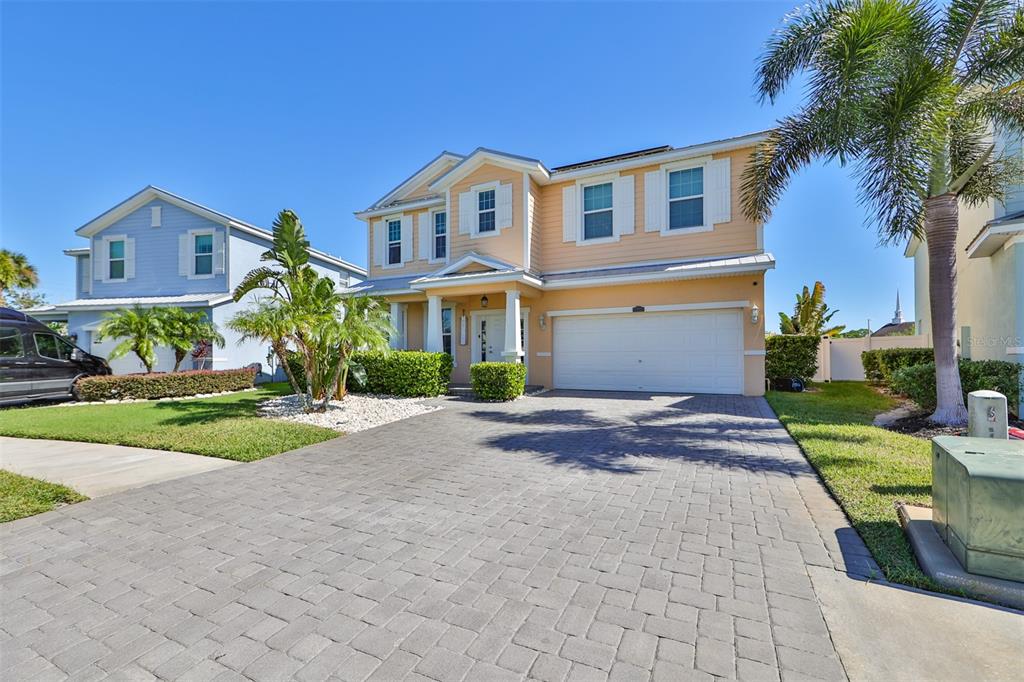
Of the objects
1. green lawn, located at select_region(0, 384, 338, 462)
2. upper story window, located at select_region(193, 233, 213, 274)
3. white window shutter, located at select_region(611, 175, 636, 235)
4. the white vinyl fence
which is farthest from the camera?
upper story window, located at select_region(193, 233, 213, 274)

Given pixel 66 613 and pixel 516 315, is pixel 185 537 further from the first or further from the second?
pixel 516 315

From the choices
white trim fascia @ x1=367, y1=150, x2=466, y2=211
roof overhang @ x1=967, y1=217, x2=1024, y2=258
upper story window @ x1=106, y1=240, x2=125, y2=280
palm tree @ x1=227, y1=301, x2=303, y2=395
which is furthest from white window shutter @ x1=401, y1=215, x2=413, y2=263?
roof overhang @ x1=967, y1=217, x2=1024, y2=258

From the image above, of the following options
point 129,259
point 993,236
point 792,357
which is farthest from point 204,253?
point 993,236

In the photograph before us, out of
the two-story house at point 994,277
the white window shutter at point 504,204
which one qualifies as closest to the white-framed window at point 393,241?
the white window shutter at point 504,204

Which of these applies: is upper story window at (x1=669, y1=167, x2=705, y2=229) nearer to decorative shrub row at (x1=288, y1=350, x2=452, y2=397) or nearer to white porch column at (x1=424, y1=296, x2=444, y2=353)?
white porch column at (x1=424, y1=296, x2=444, y2=353)

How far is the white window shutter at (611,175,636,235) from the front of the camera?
13023 mm

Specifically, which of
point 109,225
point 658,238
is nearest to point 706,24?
point 658,238

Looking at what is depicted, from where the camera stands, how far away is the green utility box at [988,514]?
2.59 metres

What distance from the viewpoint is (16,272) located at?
76.6ft

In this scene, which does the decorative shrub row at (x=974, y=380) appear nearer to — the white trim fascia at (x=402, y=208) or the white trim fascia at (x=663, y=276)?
the white trim fascia at (x=663, y=276)

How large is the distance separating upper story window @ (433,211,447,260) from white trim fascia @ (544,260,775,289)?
4592 millimetres

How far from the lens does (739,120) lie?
11633 mm

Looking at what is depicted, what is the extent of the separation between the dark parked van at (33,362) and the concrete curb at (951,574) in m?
17.5

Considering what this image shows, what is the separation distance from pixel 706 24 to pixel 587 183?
4.93 meters
